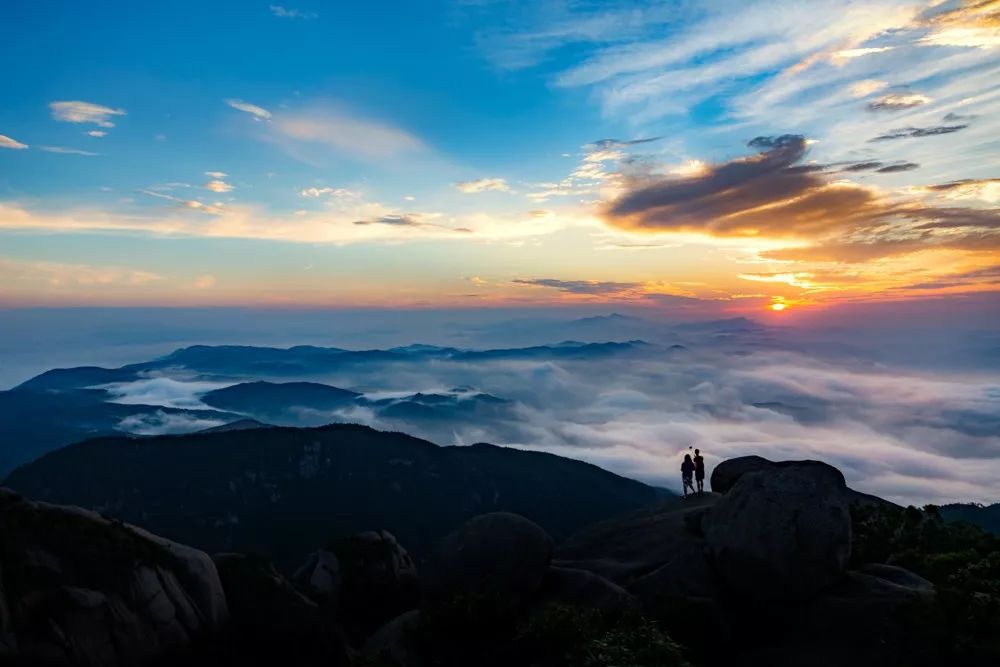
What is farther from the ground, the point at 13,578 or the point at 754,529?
the point at 13,578

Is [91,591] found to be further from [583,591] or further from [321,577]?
[583,591]

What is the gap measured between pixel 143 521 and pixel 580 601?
16041 centimetres

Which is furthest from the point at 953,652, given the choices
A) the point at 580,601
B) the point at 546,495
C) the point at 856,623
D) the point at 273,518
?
the point at 546,495

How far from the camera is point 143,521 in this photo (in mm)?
149125

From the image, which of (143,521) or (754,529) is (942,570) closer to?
(754,529)

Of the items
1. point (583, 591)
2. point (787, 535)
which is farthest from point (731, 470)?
point (583, 591)

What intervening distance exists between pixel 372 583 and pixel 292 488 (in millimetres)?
150572

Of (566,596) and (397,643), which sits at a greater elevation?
(566,596)

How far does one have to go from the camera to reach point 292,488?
170m

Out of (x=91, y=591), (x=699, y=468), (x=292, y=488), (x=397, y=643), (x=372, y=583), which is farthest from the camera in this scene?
(x=292, y=488)

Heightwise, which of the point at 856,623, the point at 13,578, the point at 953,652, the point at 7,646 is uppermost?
the point at 13,578

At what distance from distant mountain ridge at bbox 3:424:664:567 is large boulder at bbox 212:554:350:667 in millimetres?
124085

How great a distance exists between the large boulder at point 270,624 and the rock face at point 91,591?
1.13 meters

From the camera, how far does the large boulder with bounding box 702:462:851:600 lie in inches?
890
